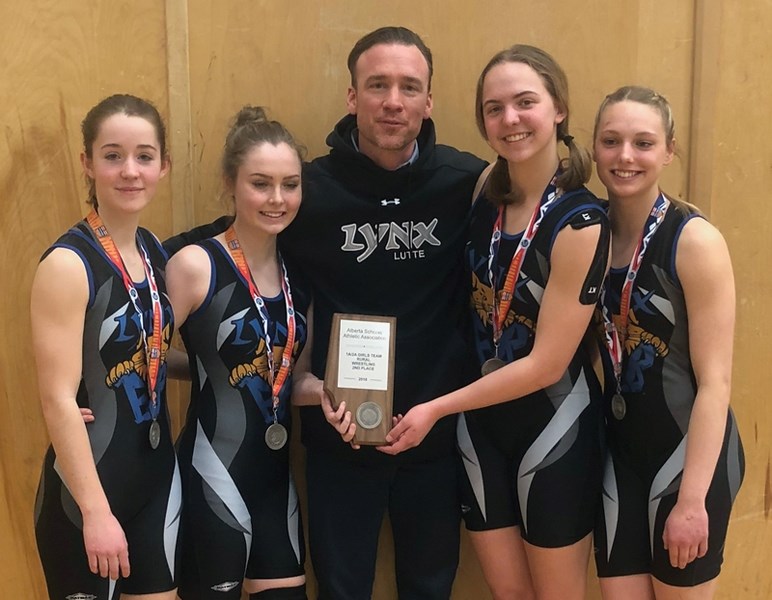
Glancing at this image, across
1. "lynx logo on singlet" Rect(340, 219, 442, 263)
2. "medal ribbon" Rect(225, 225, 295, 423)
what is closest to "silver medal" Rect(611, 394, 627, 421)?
"lynx logo on singlet" Rect(340, 219, 442, 263)

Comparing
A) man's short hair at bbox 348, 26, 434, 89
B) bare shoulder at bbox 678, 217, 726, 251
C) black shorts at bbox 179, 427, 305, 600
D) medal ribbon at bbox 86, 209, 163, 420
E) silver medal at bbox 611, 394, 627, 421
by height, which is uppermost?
man's short hair at bbox 348, 26, 434, 89

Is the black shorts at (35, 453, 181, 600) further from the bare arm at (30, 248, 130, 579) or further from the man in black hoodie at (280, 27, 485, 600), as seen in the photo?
the man in black hoodie at (280, 27, 485, 600)

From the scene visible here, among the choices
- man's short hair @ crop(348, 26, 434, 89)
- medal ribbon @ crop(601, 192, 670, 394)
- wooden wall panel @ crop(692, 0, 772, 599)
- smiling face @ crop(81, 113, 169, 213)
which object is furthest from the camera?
wooden wall panel @ crop(692, 0, 772, 599)

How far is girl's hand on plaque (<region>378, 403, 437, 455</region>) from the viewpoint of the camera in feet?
6.92

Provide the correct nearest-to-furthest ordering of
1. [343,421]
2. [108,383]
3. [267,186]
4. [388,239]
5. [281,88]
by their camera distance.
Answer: [108,383] → [343,421] → [267,186] → [388,239] → [281,88]

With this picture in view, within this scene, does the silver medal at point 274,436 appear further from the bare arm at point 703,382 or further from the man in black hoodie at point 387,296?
the bare arm at point 703,382

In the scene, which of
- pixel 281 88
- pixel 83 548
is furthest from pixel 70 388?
pixel 281 88

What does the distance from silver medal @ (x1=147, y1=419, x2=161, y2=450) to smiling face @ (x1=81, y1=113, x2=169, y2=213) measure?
21.9 inches

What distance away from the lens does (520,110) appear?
6.72 feet

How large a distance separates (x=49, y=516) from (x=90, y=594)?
0.22 meters

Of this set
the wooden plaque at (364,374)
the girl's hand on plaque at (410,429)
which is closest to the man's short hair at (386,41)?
the wooden plaque at (364,374)

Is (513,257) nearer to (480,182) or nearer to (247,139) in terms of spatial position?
(480,182)

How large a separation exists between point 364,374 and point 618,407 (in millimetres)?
704

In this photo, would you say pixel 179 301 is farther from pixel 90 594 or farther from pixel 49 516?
pixel 90 594
